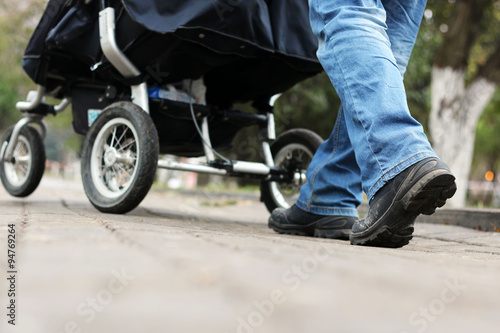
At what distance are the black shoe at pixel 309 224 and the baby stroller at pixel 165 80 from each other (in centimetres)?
71

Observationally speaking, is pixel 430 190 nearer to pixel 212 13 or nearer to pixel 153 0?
pixel 212 13

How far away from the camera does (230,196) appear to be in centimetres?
910

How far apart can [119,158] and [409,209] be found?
1863 mm

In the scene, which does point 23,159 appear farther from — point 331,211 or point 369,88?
point 369,88

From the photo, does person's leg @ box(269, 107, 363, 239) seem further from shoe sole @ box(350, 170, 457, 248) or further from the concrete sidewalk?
the concrete sidewalk

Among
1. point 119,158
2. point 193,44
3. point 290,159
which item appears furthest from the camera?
point 290,159

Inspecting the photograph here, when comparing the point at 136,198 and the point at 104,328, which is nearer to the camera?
the point at 104,328

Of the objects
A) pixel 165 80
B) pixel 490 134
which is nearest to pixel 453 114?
pixel 165 80

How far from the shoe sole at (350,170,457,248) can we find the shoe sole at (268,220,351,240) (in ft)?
1.28

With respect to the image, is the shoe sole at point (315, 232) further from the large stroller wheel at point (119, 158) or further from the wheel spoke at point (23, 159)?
the wheel spoke at point (23, 159)

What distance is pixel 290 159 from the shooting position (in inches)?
152

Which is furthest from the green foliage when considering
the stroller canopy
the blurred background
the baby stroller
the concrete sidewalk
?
the concrete sidewalk

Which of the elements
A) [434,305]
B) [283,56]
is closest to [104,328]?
[434,305]

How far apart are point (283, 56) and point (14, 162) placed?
8.20 ft
